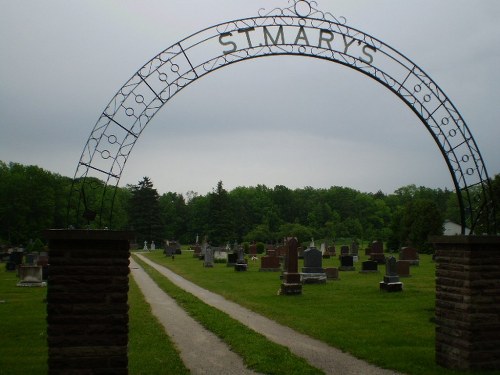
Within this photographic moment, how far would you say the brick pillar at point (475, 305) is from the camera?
287 inches

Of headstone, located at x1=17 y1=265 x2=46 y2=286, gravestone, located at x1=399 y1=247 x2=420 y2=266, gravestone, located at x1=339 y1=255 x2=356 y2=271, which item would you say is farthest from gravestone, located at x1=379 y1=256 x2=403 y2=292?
headstone, located at x1=17 y1=265 x2=46 y2=286

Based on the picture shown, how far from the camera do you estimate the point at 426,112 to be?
27.0 feet

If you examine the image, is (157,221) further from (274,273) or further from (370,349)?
(370,349)

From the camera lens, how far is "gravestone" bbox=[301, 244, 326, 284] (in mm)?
20644

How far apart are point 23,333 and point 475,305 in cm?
875

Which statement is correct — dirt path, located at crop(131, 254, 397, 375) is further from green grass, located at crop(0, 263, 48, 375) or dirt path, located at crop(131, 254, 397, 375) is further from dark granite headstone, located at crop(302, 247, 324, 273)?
dark granite headstone, located at crop(302, 247, 324, 273)

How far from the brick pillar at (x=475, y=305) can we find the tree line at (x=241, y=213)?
27.7 meters

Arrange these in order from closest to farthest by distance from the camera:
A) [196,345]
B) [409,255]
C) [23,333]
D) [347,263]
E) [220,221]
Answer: [196,345], [23,333], [347,263], [409,255], [220,221]

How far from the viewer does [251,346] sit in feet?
30.3

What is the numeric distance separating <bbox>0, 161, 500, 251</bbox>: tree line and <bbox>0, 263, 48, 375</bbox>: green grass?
28395 mm

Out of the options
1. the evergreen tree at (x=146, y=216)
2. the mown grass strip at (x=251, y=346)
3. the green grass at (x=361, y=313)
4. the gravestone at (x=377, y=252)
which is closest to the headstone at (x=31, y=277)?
the green grass at (x=361, y=313)

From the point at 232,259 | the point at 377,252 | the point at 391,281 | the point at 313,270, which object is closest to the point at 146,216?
the point at 232,259

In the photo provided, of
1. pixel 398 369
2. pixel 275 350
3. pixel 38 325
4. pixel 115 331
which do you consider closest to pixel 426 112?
pixel 398 369

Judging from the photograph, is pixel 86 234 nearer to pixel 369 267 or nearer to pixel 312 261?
pixel 312 261
